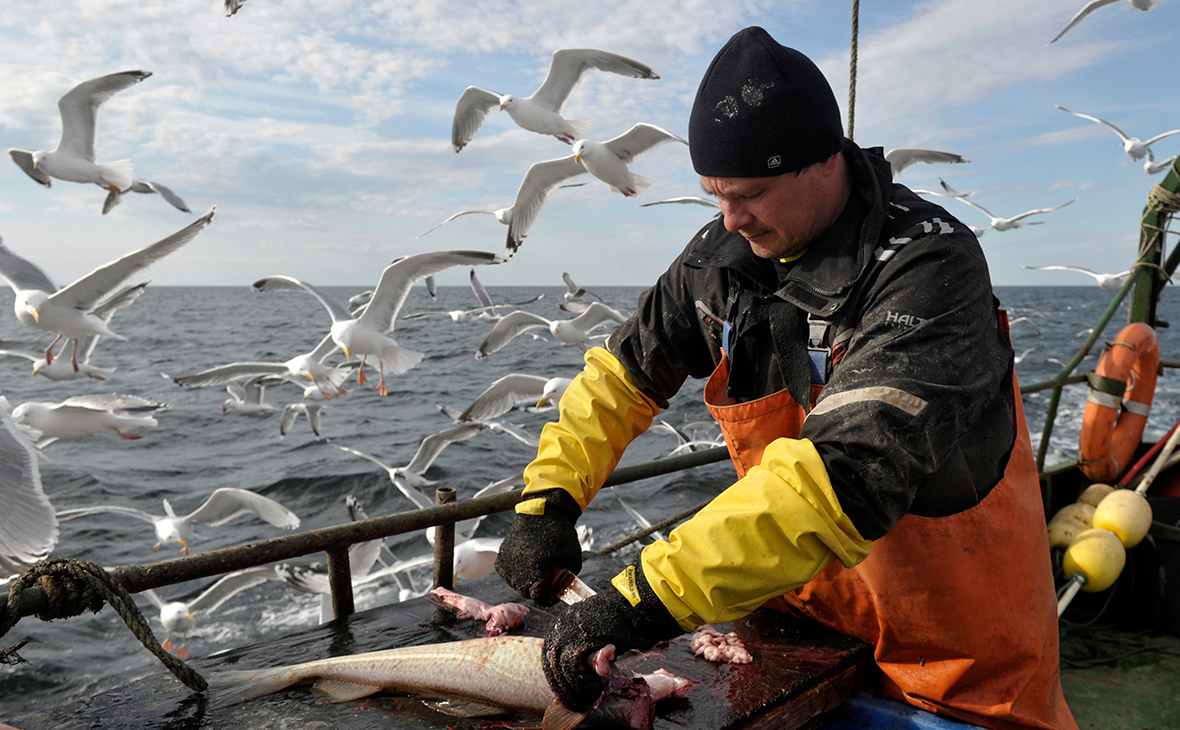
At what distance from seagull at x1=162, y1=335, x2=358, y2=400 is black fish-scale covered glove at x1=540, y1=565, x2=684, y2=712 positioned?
946cm

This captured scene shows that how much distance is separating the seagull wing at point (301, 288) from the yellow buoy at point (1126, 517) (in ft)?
24.7

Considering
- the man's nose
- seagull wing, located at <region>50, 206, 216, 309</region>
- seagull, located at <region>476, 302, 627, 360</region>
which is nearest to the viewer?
the man's nose

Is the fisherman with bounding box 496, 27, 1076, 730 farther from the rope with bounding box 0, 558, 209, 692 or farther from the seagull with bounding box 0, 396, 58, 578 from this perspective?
the seagull with bounding box 0, 396, 58, 578

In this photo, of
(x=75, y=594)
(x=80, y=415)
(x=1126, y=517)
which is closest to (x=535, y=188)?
(x=80, y=415)

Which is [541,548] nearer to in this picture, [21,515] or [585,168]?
[21,515]

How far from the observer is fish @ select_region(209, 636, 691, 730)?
1.77 metres

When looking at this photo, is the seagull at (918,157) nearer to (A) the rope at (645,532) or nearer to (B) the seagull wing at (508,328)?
(B) the seagull wing at (508,328)

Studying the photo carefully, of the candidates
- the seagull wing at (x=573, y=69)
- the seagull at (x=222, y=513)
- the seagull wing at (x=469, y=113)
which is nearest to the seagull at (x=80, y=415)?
the seagull at (x=222, y=513)

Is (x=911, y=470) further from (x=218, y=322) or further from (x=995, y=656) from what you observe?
(x=218, y=322)

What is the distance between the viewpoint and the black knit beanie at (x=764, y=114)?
1.73 meters

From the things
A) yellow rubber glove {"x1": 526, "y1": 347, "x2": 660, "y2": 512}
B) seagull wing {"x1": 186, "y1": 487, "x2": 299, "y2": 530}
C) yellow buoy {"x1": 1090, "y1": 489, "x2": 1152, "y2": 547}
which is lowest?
seagull wing {"x1": 186, "y1": 487, "x2": 299, "y2": 530}

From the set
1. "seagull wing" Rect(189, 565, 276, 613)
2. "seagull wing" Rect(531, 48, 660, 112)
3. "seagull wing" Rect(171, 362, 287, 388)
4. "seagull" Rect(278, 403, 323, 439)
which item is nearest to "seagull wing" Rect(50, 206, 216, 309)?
"seagull wing" Rect(171, 362, 287, 388)

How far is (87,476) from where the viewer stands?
1439 cm

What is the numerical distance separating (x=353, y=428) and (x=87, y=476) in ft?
17.4
